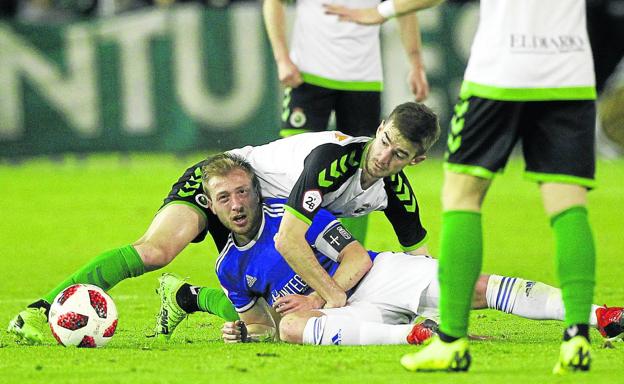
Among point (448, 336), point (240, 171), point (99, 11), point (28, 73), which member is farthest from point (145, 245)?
point (99, 11)

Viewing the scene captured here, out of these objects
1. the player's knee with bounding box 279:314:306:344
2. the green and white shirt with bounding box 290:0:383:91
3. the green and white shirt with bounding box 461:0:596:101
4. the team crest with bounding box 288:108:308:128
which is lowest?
the player's knee with bounding box 279:314:306:344

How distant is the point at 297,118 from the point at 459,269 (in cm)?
350

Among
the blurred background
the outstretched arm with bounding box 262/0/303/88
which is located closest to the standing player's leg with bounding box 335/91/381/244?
the outstretched arm with bounding box 262/0/303/88

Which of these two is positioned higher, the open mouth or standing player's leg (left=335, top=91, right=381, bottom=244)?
the open mouth

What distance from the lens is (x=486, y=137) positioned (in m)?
4.71

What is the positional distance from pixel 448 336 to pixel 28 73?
1200 centimetres

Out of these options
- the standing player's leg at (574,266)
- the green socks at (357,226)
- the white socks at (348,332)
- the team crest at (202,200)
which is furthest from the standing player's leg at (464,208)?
the green socks at (357,226)

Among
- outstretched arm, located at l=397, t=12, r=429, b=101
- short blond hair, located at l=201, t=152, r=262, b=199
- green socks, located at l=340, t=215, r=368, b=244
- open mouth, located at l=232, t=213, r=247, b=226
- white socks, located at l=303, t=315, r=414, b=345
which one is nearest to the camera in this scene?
white socks, located at l=303, t=315, r=414, b=345

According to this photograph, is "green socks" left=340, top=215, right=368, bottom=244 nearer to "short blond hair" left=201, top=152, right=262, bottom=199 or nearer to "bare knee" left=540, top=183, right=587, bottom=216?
"short blond hair" left=201, top=152, right=262, bottom=199

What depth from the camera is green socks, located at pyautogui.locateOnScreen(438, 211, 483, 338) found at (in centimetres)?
475

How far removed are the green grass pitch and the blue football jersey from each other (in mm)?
283

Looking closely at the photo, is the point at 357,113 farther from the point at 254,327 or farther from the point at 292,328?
the point at 292,328

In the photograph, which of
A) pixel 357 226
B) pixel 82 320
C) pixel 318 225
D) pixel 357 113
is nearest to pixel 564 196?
pixel 318 225

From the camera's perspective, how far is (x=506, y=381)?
463 cm
